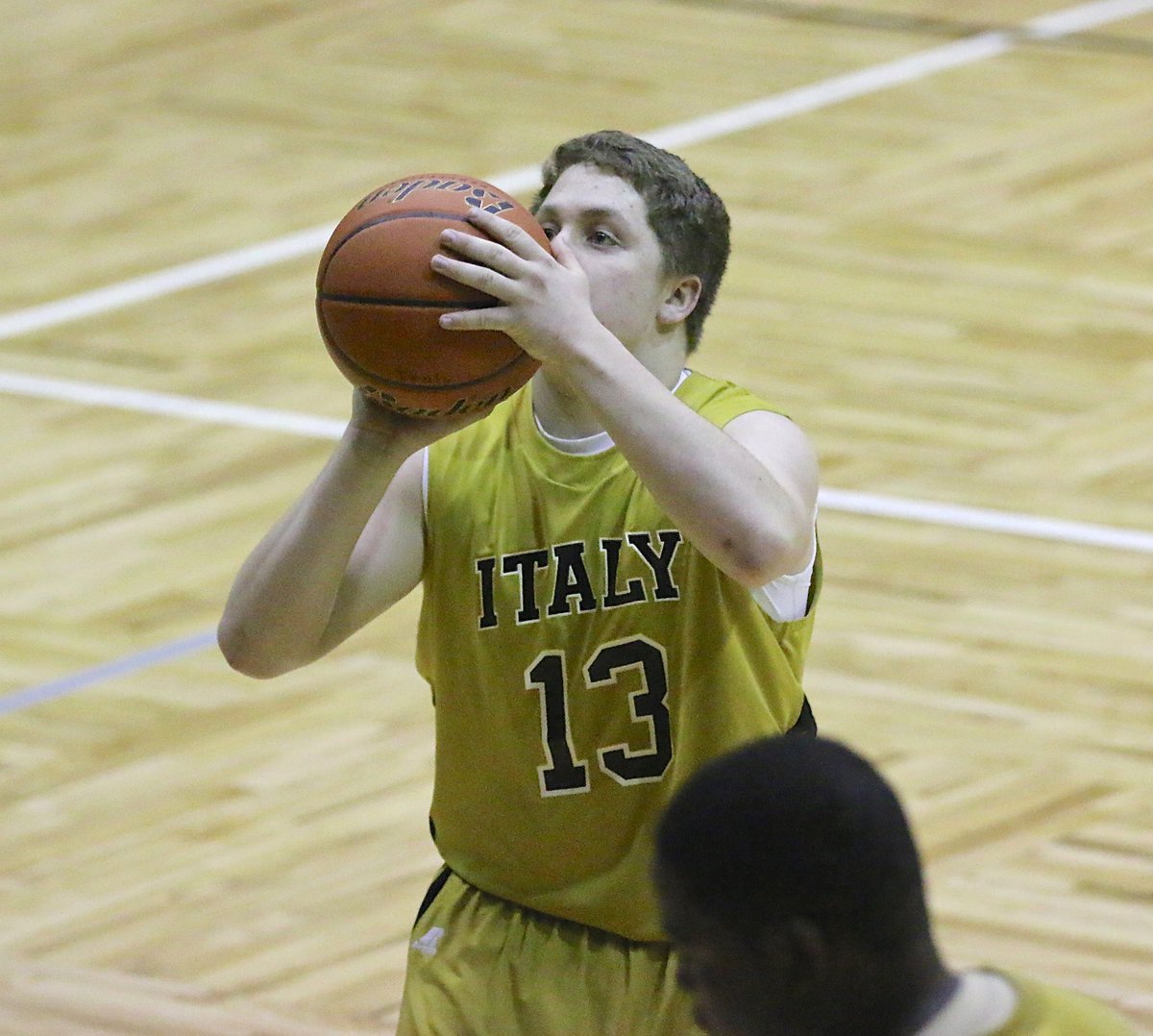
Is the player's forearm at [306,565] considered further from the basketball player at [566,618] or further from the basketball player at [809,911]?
the basketball player at [809,911]

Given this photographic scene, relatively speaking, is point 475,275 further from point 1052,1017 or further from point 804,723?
point 1052,1017

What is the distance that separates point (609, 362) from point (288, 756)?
305cm

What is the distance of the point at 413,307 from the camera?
10.1 feet

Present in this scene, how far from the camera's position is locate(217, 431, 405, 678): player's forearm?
328 cm

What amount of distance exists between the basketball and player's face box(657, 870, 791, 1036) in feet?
3.80

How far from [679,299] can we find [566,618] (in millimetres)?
515

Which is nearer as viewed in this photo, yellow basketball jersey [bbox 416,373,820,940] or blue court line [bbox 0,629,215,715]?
yellow basketball jersey [bbox 416,373,820,940]

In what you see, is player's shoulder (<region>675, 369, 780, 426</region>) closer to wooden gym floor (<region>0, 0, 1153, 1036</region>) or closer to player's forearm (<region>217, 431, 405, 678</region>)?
player's forearm (<region>217, 431, 405, 678</region>)

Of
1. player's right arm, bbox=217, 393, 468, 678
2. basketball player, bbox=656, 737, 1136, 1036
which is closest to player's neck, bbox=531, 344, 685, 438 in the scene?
player's right arm, bbox=217, 393, 468, 678

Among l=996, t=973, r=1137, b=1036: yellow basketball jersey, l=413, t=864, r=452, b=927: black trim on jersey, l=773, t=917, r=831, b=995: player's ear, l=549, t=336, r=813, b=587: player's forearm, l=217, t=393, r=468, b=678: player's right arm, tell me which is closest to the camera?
l=773, t=917, r=831, b=995: player's ear

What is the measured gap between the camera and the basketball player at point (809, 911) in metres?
2.03

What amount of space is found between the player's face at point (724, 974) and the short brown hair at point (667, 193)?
1.50 metres

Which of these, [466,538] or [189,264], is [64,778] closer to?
[466,538]

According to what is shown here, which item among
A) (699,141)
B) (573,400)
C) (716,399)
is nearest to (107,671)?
(573,400)
